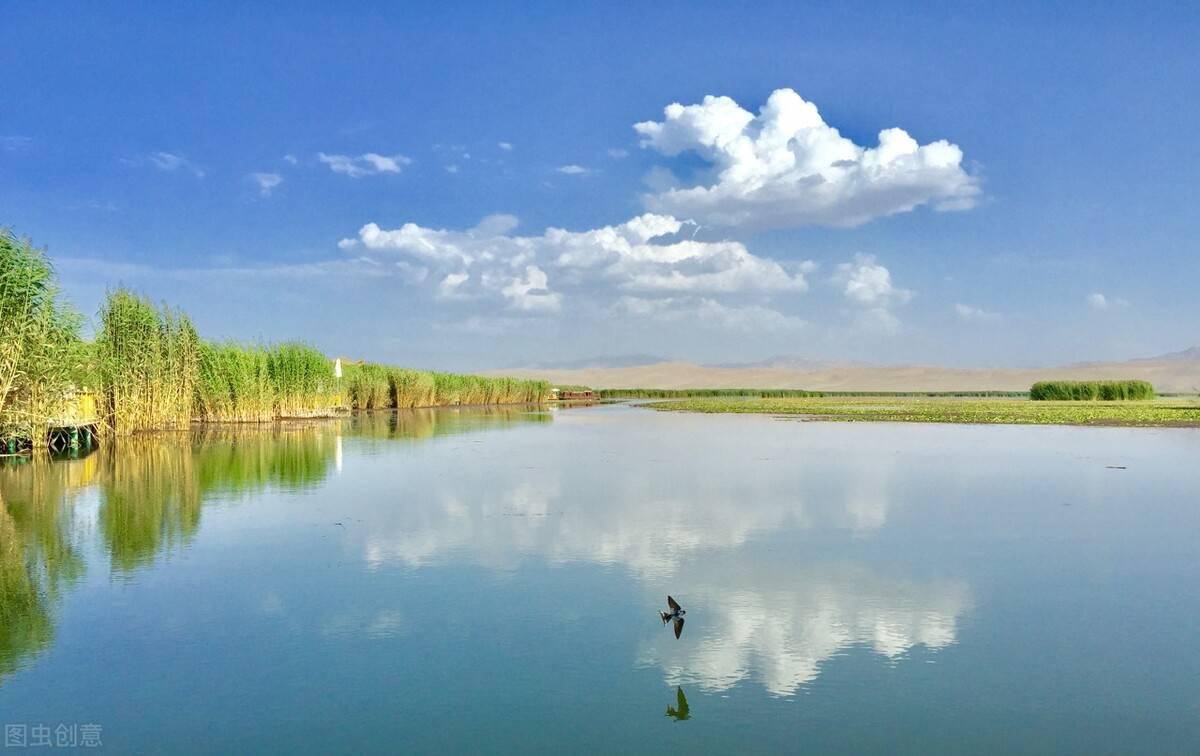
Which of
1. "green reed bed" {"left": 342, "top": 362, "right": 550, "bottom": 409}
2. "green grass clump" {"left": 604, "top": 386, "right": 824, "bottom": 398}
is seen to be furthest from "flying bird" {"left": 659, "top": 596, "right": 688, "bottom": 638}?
"green grass clump" {"left": 604, "top": 386, "right": 824, "bottom": 398}

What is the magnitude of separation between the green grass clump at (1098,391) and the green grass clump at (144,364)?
51648mm

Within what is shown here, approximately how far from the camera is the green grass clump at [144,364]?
22234 millimetres

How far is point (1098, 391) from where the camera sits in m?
55.2

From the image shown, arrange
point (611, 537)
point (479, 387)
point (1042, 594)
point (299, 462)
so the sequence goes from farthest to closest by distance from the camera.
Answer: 1. point (479, 387)
2. point (299, 462)
3. point (611, 537)
4. point (1042, 594)

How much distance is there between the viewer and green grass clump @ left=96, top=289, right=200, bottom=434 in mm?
22234

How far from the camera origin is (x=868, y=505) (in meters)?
11.1

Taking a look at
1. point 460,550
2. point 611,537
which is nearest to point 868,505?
point 611,537

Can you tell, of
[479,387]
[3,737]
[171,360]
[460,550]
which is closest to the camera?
[3,737]

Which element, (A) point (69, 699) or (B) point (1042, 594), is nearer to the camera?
(A) point (69, 699)

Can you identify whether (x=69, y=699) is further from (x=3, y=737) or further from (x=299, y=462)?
(x=299, y=462)

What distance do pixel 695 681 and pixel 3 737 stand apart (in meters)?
3.51

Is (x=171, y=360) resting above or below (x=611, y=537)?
above

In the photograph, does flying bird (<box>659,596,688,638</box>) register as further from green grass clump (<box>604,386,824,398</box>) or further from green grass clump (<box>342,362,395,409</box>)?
green grass clump (<box>604,386,824,398</box>)

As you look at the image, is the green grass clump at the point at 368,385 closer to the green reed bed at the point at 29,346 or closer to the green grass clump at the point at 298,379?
the green grass clump at the point at 298,379
